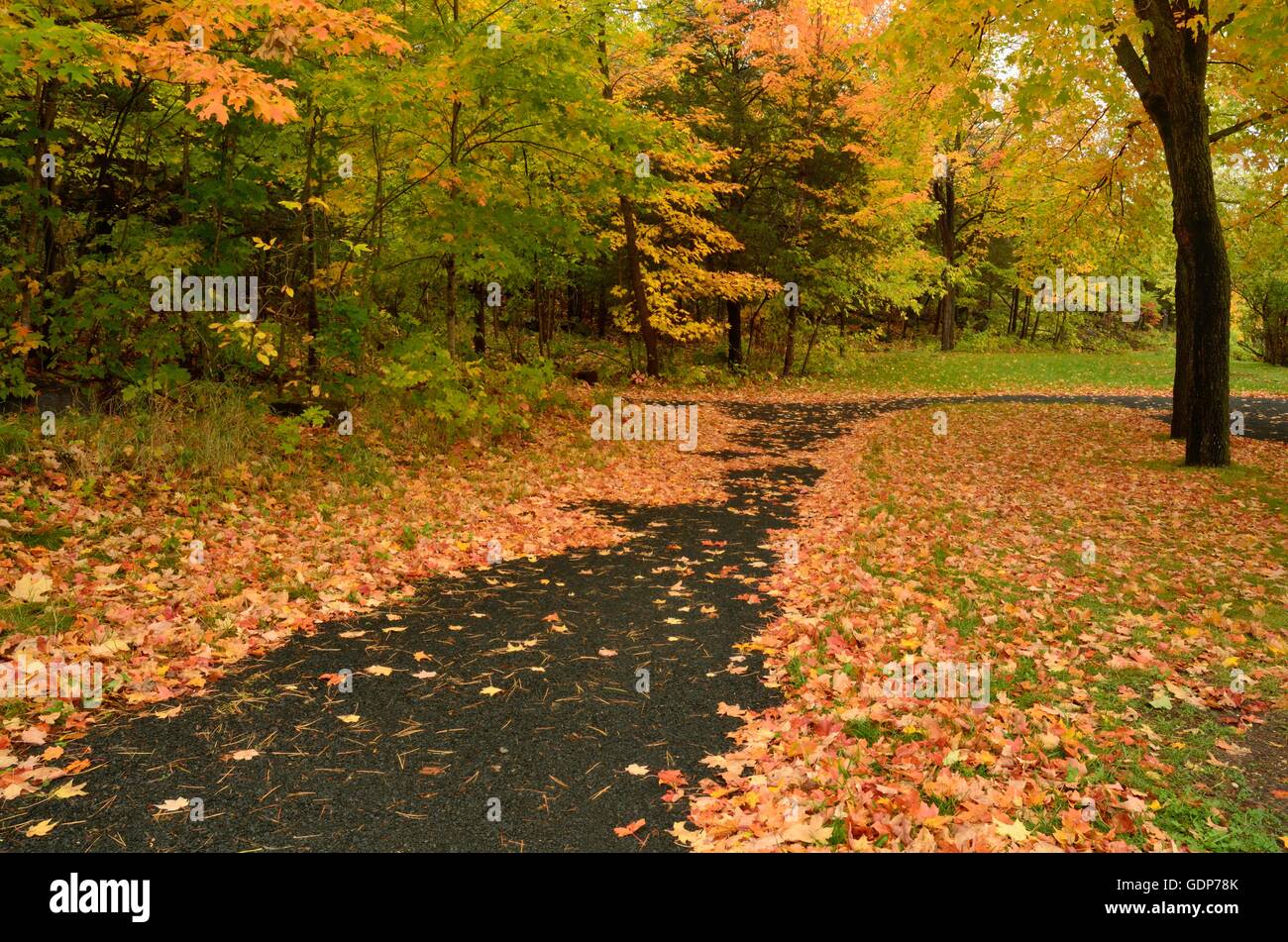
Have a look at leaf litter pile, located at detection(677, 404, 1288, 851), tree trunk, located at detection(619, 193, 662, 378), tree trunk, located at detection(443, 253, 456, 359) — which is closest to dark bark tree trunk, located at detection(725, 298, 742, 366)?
tree trunk, located at detection(619, 193, 662, 378)

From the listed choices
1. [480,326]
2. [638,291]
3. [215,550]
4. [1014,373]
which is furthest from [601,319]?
[215,550]

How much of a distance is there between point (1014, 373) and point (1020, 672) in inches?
1168

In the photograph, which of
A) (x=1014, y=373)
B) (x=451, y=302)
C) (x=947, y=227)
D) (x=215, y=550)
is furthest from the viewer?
(x=947, y=227)

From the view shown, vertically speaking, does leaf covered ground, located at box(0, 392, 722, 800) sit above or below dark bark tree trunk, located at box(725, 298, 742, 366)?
below

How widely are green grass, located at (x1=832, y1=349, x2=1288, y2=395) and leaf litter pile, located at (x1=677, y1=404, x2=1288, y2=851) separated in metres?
18.1

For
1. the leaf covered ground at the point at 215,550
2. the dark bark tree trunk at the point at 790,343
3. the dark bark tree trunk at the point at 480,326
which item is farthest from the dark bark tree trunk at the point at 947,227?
the leaf covered ground at the point at 215,550

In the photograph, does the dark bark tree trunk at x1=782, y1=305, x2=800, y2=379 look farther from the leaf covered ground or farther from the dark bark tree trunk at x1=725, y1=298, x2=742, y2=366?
the leaf covered ground

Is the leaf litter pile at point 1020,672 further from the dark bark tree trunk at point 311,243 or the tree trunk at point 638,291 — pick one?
the tree trunk at point 638,291

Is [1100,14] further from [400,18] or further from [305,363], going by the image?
[305,363]

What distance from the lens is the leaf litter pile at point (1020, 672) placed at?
3.69 m

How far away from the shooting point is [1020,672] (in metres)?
5.39

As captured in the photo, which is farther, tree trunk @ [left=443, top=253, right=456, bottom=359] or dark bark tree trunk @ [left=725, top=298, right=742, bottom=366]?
dark bark tree trunk @ [left=725, top=298, right=742, bottom=366]

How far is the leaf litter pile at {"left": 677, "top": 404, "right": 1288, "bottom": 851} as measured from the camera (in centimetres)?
369

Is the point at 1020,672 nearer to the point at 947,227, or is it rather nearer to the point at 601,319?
the point at 601,319
